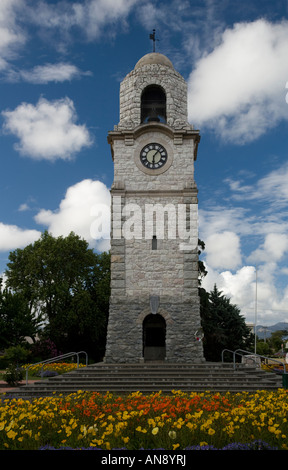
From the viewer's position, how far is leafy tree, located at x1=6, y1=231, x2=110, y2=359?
A: 33.1 meters

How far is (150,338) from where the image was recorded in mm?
20328

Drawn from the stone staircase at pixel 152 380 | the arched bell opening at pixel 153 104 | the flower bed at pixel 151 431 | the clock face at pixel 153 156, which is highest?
the arched bell opening at pixel 153 104

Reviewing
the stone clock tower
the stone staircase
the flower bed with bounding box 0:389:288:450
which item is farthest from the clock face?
the flower bed with bounding box 0:389:288:450

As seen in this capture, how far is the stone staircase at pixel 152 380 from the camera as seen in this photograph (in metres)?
13.7

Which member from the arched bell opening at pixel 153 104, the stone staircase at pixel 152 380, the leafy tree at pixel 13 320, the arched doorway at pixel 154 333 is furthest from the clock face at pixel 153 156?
the leafy tree at pixel 13 320

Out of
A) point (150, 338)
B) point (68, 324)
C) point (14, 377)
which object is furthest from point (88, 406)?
point (68, 324)

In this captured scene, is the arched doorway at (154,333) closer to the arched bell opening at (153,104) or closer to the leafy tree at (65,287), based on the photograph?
the arched bell opening at (153,104)

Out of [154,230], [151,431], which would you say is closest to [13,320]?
[154,230]

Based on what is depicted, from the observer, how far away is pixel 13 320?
1211 inches

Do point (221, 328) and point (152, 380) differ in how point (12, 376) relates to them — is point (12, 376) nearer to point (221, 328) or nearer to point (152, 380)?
point (152, 380)

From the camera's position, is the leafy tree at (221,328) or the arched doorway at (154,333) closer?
the arched doorway at (154,333)

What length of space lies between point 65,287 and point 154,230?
15159 millimetres

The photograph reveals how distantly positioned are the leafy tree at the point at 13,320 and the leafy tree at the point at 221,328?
1283 cm
